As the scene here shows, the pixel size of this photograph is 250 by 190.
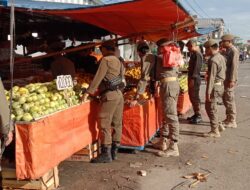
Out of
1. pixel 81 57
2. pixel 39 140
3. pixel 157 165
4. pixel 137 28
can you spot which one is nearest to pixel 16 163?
pixel 39 140

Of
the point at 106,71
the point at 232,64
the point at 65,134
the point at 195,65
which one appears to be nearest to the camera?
the point at 65,134

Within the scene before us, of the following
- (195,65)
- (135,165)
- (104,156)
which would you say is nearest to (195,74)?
(195,65)

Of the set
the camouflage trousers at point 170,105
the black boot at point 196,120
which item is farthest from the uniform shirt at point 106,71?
the black boot at point 196,120

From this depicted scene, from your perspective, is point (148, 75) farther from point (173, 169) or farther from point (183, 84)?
point (183, 84)

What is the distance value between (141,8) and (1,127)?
3.32 m

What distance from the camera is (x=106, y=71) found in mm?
6379

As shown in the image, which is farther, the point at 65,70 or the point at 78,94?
the point at 65,70

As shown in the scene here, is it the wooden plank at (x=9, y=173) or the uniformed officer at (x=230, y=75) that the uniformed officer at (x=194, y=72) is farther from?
the wooden plank at (x=9, y=173)

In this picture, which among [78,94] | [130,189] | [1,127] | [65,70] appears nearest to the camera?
[1,127]

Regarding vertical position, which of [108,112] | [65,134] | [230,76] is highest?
[230,76]

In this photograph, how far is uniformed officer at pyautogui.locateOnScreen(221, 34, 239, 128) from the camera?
30.4 ft

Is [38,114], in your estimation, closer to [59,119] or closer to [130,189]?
[59,119]

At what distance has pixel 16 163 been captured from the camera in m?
4.65

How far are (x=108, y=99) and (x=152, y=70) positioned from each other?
1.29 meters
